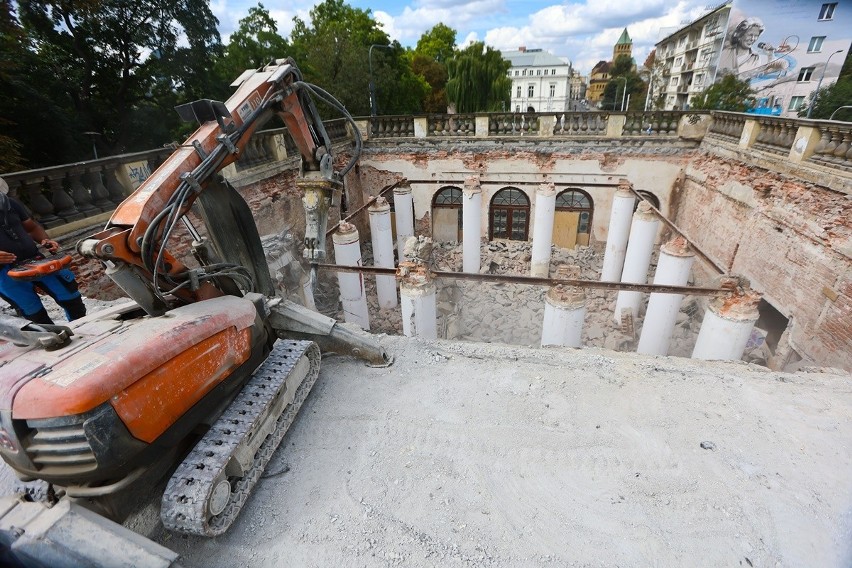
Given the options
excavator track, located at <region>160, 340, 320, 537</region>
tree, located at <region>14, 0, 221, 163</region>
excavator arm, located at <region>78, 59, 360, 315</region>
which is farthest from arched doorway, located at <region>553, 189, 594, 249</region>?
tree, located at <region>14, 0, 221, 163</region>

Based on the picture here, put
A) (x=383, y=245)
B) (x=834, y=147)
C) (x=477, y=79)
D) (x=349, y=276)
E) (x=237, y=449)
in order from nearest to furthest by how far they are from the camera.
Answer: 1. (x=237, y=449)
2. (x=834, y=147)
3. (x=349, y=276)
4. (x=383, y=245)
5. (x=477, y=79)

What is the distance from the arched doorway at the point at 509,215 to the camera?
12.8 meters

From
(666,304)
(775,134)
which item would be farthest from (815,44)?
(666,304)

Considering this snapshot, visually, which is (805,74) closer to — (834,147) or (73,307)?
(834,147)

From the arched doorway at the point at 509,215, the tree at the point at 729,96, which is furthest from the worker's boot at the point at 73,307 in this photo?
the tree at the point at 729,96

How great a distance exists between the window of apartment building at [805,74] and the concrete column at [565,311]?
1682 inches

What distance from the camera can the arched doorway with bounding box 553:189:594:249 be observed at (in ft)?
40.6

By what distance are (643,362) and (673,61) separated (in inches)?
2081

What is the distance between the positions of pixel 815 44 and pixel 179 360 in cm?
4800

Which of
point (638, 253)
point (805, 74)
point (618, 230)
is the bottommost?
point (638, 253)

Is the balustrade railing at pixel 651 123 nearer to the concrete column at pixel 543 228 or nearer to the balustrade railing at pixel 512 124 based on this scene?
the balustrade railing at pixel 512 124

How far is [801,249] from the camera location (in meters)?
6.79

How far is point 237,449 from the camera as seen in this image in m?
2.65

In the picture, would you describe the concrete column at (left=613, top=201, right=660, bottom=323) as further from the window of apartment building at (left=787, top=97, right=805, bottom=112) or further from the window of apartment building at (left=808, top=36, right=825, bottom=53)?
the window of apartment building at (left=808, top=36, right=825, bottom=53)
